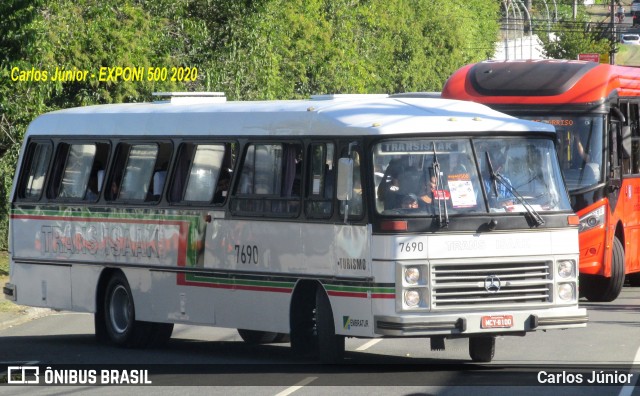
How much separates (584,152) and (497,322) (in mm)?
7668

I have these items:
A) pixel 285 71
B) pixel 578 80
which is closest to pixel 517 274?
pixel 578 80

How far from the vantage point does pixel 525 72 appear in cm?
2084

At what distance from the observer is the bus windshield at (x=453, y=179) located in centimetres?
1308

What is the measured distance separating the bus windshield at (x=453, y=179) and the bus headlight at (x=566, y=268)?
1.75 ft

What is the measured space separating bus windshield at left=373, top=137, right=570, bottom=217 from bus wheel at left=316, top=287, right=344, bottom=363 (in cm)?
118

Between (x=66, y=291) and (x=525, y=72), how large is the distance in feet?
25.2

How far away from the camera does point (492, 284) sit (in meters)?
12.9

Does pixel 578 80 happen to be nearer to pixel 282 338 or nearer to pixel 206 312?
pixel 282 338

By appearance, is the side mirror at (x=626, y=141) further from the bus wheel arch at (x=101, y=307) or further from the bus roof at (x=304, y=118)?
the bus wheel arch at (x=101, y=307)

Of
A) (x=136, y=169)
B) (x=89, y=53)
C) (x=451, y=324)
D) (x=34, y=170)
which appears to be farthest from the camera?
(x=89, y=53)

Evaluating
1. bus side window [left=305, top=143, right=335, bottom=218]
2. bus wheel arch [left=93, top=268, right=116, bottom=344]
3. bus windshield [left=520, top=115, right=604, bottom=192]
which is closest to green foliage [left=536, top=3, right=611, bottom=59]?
bus windshield [left=520, top=115, right=604, bottom=192]

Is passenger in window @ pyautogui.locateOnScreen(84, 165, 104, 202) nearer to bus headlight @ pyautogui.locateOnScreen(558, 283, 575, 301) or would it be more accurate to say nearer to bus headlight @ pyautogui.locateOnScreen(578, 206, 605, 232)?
bus headlight @ pyautogui.locateOnScreen(558, 283, 575, 301)

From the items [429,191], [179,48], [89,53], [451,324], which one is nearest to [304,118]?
[429,191]

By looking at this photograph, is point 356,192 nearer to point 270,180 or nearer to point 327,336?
point 327,336
